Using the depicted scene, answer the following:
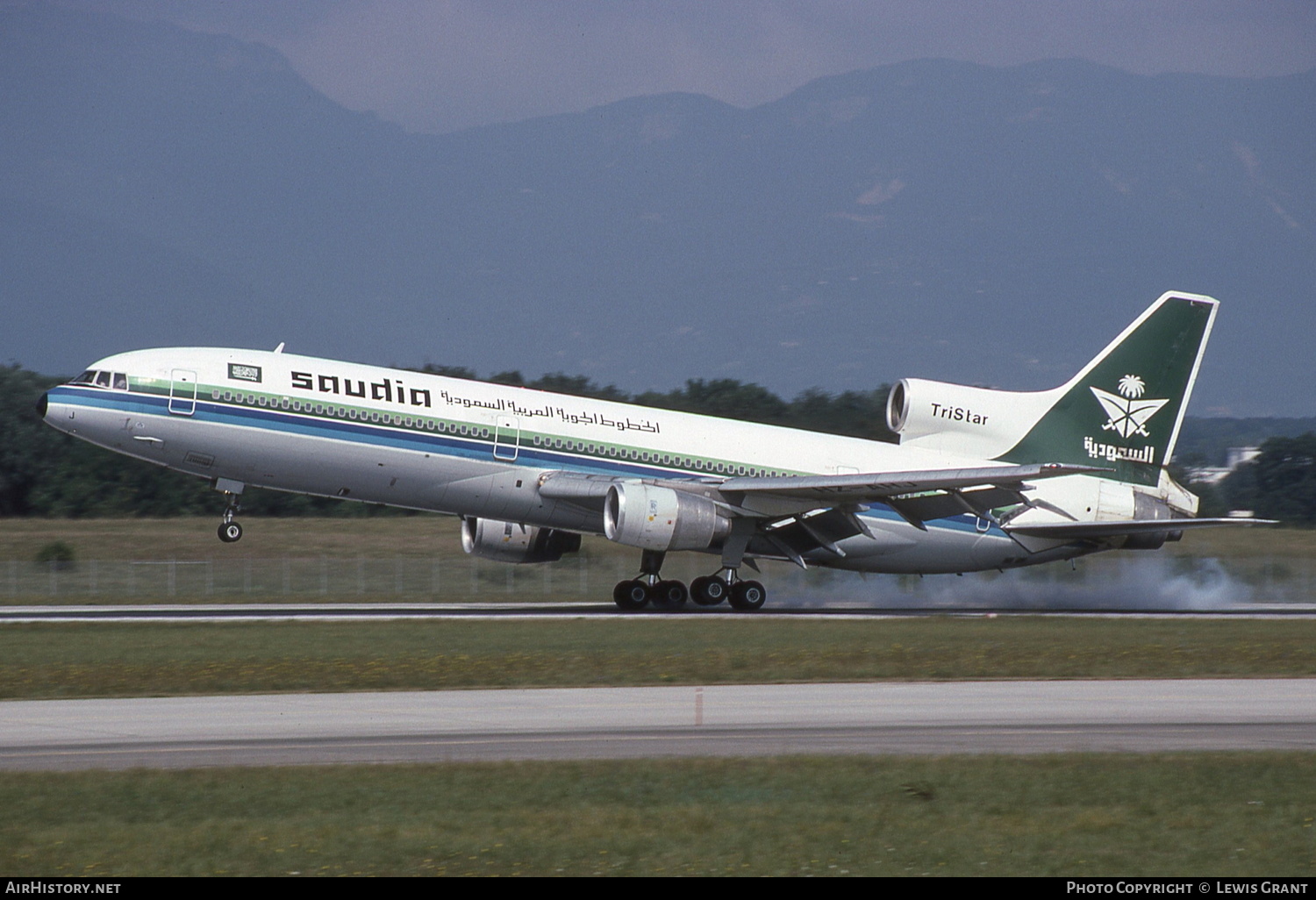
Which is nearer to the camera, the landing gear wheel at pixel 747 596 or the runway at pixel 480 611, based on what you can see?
the runway at pixel 480 611

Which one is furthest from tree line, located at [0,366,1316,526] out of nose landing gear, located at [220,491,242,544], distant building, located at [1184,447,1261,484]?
nose landing gear, located at [220,491,242,544]

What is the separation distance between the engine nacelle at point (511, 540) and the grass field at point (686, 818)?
2245 centimetres

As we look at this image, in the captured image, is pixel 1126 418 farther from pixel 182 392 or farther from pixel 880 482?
pixel 182 392

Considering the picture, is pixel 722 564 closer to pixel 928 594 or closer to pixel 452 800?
pixel 928 594

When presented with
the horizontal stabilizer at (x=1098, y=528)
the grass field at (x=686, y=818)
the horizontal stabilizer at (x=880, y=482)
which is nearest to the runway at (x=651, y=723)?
the grass field at (x=686, y=818)

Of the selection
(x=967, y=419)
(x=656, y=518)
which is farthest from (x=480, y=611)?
(x=967, y=419)

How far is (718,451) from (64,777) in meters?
24.2

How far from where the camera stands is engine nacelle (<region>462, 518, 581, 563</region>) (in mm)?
36469

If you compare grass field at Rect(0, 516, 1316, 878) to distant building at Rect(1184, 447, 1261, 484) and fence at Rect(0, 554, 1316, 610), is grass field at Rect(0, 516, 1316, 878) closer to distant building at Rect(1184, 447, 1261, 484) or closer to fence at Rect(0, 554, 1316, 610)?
fence at Rect(0, 554, 1316, 610)

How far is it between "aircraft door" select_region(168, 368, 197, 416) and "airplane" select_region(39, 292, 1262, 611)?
44 millimetres

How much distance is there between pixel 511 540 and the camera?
3666cm

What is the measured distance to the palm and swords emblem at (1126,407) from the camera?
38.6 meters

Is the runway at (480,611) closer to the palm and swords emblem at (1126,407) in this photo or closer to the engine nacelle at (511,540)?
the engine nacelle at (511,540)

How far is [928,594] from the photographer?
135ft
